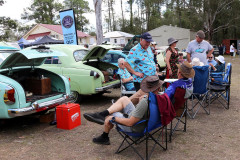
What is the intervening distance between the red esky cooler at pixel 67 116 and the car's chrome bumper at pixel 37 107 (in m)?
0.16

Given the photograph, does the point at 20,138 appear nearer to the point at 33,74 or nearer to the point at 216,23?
the point at 33,74

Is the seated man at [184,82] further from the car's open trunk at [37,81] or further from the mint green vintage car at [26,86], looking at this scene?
the car's open trunk at [37,81]

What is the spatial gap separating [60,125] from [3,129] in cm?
126

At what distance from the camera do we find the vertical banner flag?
11.4 meters

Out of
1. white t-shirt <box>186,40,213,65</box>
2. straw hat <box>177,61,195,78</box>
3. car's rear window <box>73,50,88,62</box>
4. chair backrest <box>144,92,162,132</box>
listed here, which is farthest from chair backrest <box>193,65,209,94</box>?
car's rear window <box>73,50,88,62</box>

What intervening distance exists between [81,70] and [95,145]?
2.83 meters

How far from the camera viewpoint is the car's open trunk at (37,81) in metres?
4.93

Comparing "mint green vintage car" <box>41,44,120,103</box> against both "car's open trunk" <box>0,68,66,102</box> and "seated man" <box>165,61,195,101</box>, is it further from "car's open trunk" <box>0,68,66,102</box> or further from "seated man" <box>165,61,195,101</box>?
"seated man" <box>165,61,195,101</box>

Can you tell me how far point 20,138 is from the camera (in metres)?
4.26

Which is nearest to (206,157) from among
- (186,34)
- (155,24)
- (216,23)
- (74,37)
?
(74,37)

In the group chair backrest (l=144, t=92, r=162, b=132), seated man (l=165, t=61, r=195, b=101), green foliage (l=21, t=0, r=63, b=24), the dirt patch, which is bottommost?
the dirt patch

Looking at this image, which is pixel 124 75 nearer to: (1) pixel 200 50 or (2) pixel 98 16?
(1) pixel 200 50

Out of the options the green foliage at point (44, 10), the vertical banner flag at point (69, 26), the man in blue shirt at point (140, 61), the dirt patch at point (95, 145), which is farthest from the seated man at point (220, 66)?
the green foliage at point (44, 10)

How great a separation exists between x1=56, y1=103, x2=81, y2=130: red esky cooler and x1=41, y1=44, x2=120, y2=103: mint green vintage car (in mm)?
1465
